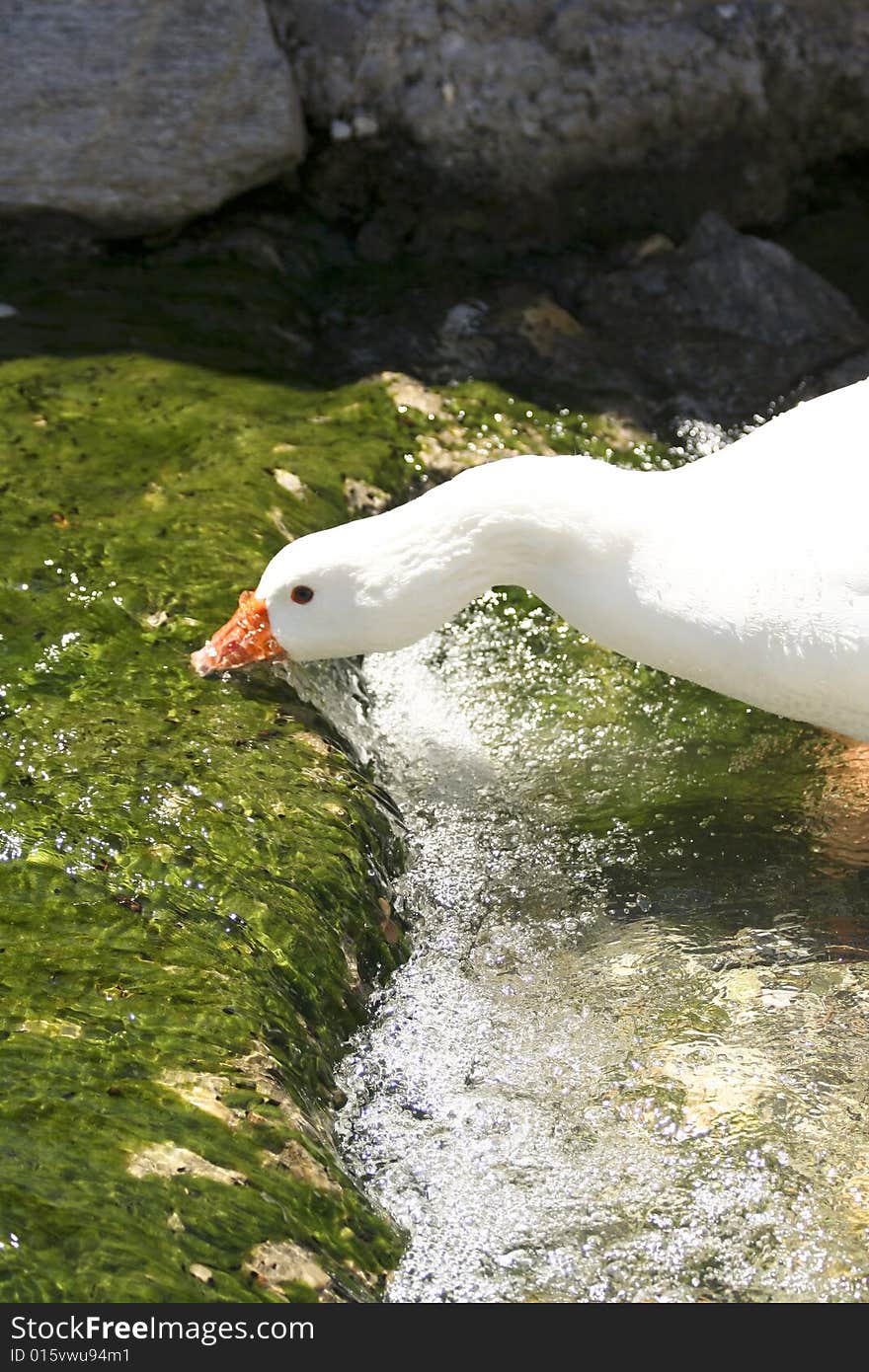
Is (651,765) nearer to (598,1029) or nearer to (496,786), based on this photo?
(496,786)

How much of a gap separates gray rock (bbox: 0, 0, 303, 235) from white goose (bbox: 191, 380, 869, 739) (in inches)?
117

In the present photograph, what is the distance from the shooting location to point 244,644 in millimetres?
4730

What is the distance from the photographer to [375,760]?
515 cm

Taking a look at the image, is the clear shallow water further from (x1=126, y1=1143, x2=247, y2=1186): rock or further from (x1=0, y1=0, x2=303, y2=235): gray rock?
(x1=0, y1=0, x2=303, y2=235): gray rock

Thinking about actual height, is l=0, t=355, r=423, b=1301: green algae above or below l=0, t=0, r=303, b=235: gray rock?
below

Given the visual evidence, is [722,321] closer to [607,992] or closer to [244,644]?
[244,644]

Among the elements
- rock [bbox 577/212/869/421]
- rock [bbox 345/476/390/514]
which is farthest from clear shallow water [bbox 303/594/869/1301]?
rock [bbox 577/212/869/421]

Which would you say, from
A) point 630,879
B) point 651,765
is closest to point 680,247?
point 651,765

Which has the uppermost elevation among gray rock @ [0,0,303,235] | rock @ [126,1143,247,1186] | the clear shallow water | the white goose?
gray rock @ [0,0,303,235]

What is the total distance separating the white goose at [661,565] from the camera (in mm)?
4242

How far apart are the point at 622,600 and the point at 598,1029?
1183 mm

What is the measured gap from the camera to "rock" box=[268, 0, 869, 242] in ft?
23.4

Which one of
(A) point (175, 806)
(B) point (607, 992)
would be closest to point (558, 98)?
(A) point (175, 806)

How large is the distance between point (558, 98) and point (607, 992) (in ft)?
14.9
